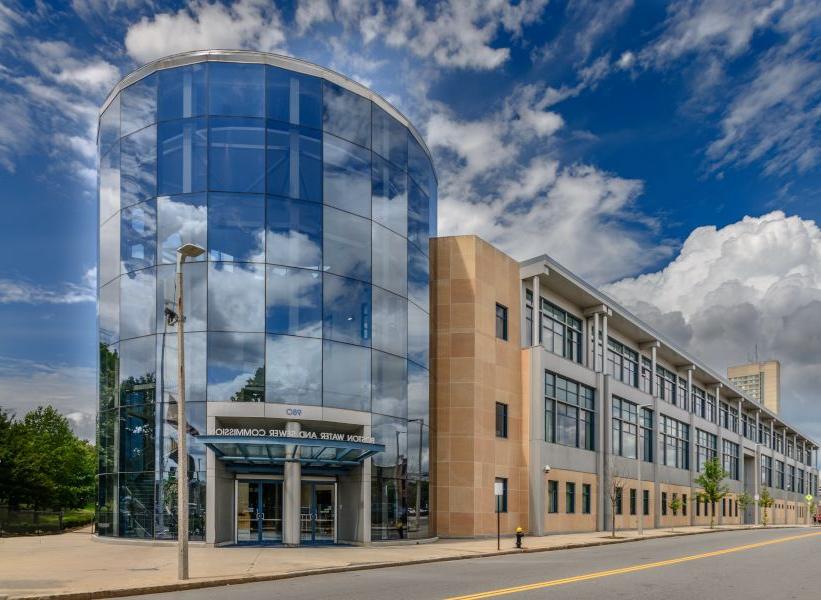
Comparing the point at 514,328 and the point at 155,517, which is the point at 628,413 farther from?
the point at 155,517

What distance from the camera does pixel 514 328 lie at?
153 ft

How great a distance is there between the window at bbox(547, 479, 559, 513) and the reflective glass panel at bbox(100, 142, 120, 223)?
89.9 feet

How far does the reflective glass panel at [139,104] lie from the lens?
34.8 meters

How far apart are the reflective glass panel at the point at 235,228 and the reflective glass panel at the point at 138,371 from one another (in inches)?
179

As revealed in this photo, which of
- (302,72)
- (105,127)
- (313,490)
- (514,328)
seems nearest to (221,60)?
(302,72)

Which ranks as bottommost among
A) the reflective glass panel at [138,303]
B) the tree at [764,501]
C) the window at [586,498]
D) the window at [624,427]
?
the tree at [764,501]

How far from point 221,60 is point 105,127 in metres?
6.77

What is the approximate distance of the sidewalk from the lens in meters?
18.8

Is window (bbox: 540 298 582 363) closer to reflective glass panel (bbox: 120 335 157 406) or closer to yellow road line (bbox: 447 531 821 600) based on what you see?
yellow road line (bbox: 447 531 821 600)

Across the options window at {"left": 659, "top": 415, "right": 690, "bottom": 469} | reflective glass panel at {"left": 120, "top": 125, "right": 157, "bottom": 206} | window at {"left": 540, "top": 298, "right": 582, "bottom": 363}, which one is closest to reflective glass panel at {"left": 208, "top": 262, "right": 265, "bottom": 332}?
reflective glass panel at {"left": 120, "top": 125, "right": 157, "bottom": 206}

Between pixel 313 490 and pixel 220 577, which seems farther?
pixel 313 490

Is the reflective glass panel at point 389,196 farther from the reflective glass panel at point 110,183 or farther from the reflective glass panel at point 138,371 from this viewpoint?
the reflective glass panel at point 138,371

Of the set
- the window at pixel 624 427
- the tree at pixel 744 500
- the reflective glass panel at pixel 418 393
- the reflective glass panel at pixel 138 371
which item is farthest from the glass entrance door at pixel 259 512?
the tree at pixel 744 500

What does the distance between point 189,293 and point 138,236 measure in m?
3.69
